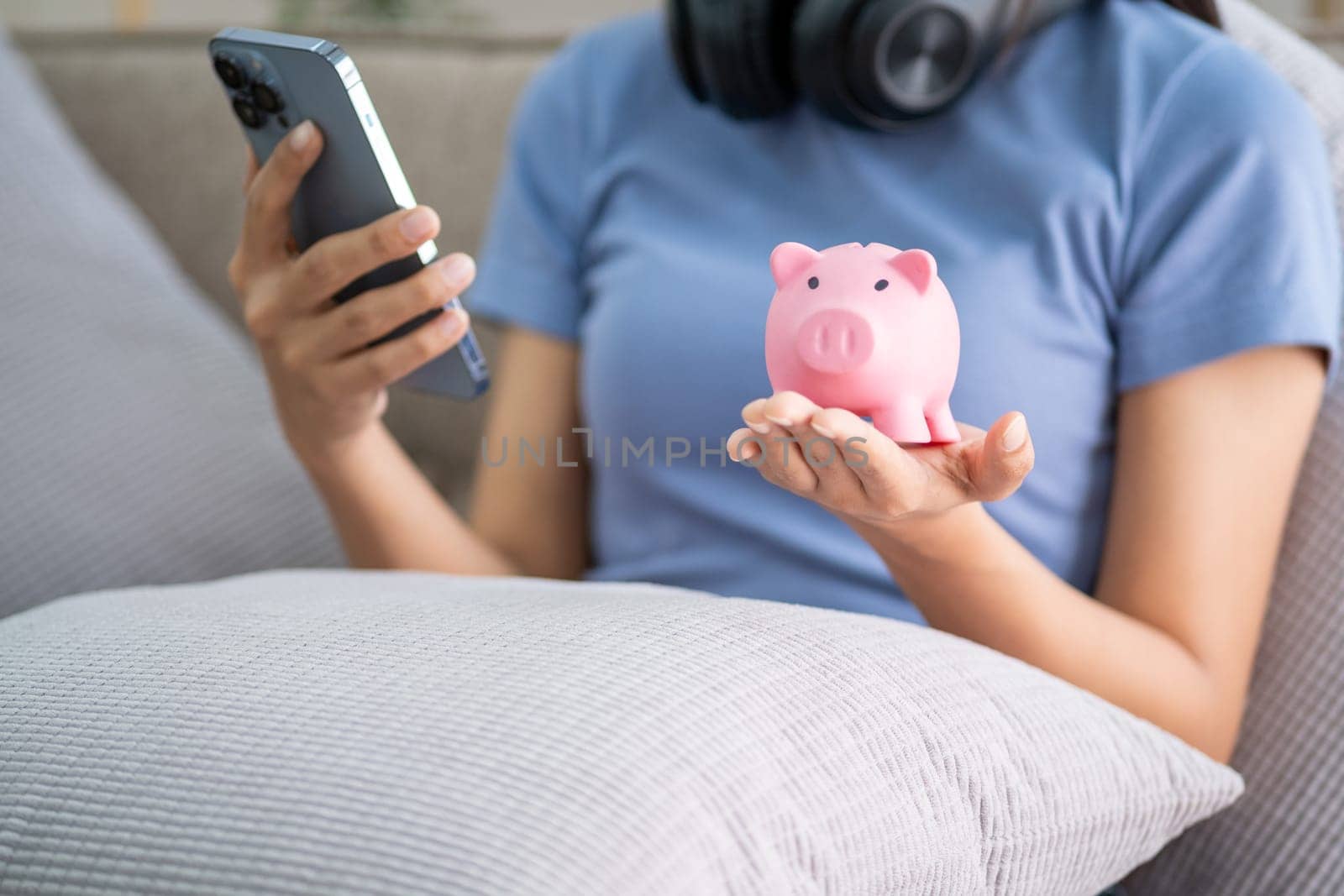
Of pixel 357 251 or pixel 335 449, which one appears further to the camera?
pixel 335 449

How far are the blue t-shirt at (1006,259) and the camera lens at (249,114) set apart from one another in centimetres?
22

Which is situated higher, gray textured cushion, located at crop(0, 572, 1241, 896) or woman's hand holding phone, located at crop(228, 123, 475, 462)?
woman's hand holding phone, located at crop(228, 123, 475, 462)

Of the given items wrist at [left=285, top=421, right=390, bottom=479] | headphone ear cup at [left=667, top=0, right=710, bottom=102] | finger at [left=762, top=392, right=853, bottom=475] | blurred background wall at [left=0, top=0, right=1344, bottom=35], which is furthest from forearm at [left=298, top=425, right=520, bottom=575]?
blurred background wall at [left=0, top=0, right=1344, bottom=35]

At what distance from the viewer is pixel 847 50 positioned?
557 millimetres

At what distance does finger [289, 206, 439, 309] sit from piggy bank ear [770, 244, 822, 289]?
0.60 feet

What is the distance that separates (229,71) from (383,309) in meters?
0.12

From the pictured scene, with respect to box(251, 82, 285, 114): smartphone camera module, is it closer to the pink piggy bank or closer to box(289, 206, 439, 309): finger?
box(289, 206, 439, 309): finger

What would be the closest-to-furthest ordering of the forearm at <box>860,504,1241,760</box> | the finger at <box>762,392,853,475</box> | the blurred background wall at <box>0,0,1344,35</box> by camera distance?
1. the finger at <box>762,392,853,475</box>
2. the forearm at <box>860,504,1241,760</box>
3. the blurred background wall at <box>0,0,1344,35</box>

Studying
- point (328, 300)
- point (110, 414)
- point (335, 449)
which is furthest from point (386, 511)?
point (110, 414)

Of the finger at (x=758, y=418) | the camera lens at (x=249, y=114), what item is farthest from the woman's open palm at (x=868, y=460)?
the camera lens at (x=249, y=114)

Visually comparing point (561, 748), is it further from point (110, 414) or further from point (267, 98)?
point (110, 414)

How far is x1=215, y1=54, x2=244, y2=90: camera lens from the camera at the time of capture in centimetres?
54

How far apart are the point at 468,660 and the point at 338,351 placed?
224mm

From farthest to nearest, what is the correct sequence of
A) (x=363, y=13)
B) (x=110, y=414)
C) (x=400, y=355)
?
(x=363, y=13) → (x=110, y=414) → (x=400, y=355)
